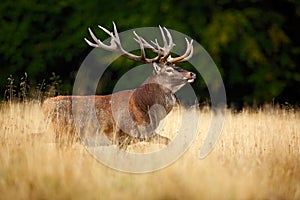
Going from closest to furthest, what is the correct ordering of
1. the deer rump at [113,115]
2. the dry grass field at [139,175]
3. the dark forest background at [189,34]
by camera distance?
1. the dry grass field at [139,175]
2. the deer rump at [113,115]
3. the dark forest background at [189,34]

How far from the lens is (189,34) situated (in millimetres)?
12867

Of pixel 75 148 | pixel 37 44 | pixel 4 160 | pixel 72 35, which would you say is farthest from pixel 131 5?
pixel 4 160

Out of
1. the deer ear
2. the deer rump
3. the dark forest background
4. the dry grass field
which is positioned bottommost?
the dry grass field

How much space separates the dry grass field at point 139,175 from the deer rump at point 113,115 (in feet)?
2.02

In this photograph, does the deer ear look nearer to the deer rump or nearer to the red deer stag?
the red deer stag

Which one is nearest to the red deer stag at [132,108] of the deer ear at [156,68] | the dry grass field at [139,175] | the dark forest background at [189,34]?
the deer ear at [156,68]

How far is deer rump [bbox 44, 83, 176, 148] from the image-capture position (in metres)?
6.75

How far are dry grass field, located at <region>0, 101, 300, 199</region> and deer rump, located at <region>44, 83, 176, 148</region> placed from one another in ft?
2.02

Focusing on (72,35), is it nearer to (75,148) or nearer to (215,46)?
(215,46)

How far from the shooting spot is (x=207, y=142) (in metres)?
6.78

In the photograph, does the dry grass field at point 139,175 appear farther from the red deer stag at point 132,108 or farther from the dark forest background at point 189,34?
the dark forest background at point 189,34

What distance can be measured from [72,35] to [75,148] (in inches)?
341

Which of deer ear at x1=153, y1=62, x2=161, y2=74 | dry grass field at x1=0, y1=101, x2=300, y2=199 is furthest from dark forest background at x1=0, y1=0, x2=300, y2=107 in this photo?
dry grass field at x1=0, y1=101, x2=300, y2=199

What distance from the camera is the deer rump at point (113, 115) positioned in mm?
6746
